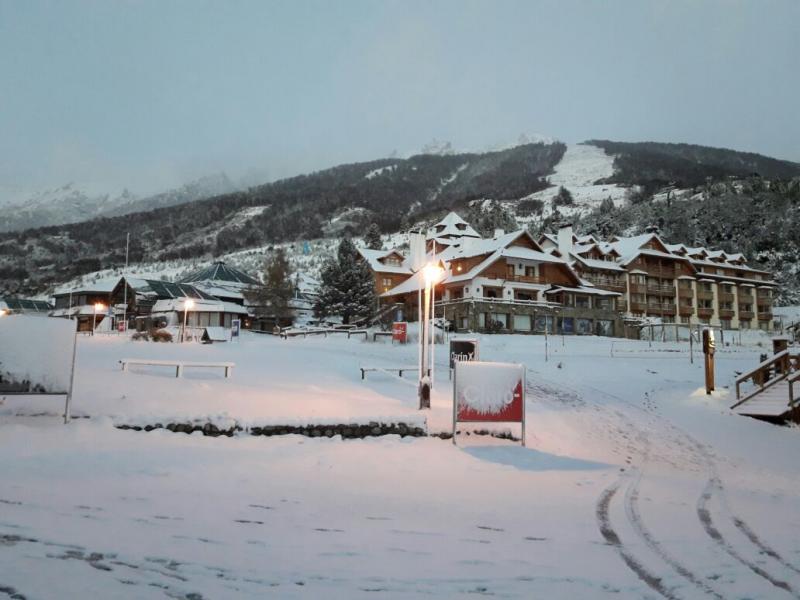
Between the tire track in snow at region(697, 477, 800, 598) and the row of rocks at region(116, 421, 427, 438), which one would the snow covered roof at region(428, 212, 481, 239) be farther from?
the tire track in snow at region(697, 477, 800, 598)

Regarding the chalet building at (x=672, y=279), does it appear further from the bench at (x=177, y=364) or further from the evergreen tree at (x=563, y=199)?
the evergreen tree at (x=563, y=199)

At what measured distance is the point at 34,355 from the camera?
9219 mm

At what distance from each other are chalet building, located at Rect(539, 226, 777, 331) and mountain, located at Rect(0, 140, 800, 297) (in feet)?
34.0

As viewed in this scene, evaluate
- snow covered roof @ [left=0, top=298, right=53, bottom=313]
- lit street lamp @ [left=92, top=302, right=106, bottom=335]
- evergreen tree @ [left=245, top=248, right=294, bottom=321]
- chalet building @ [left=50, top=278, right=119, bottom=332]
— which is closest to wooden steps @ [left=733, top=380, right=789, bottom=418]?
evergreen tree @ [left=245, top=248, right=294, bottom=321]

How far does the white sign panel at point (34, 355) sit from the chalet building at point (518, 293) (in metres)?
36.6

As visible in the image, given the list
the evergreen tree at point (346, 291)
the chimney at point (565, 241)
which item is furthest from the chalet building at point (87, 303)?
the chimney at point (565, 241)

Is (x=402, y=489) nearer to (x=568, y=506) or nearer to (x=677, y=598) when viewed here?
(x=568, y=506)

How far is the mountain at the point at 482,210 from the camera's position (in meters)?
87.2

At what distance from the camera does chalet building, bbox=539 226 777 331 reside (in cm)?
6244

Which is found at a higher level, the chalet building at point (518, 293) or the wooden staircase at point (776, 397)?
the chalet building at point (518, 293)

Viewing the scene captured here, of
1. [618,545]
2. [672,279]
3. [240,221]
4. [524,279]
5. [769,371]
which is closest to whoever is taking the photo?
[618,545]

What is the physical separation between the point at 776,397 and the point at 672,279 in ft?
181

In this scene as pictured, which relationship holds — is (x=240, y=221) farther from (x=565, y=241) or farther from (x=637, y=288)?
(x=637, y=288)

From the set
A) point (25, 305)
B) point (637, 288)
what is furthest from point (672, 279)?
point (25, 305)
